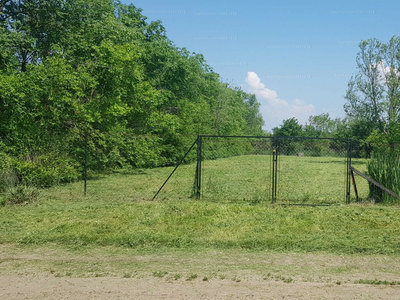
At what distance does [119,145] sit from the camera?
60.7ft

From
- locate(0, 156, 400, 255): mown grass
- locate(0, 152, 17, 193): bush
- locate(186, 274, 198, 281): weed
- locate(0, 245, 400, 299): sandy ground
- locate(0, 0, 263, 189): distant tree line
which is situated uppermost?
locate(0, 0, 263, 189): distant tree line

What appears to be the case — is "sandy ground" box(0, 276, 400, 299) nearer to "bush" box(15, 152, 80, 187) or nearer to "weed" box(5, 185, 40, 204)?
"weed" box(5, 185, 40, 204)

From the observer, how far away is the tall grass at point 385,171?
1132 cm

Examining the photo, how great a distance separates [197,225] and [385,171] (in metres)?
6.21

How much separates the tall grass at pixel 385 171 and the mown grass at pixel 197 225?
979mm

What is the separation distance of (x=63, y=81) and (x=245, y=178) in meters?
9.43

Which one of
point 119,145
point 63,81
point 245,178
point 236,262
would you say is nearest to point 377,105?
point 245,178

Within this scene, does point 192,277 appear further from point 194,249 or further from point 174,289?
point 194,249

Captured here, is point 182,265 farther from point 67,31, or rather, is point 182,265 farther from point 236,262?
point 67,31

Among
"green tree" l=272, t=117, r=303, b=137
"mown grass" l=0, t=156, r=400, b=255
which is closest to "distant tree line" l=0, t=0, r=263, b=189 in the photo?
"mown grass" l=0, t=156, r=400, b=255

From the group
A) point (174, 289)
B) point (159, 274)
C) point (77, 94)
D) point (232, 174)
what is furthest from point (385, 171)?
point (77, 94)

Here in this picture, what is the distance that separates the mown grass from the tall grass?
3.21 ft

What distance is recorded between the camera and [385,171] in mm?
11383

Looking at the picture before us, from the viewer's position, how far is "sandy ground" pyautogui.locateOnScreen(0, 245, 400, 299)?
199 inches
